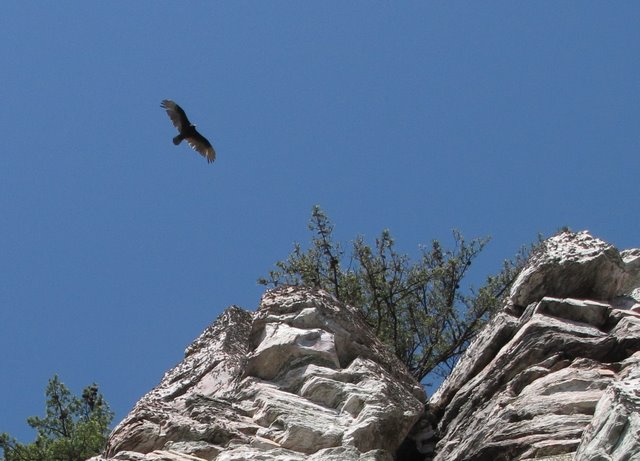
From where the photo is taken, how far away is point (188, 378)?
67.7ft

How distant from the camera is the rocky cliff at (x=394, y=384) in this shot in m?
16.4

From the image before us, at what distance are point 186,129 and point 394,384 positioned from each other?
979 centimetres

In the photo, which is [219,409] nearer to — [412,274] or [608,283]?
[608,283]

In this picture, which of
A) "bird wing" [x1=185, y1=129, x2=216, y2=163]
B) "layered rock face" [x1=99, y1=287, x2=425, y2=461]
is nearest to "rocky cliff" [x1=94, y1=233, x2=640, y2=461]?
"layered rock face" [x1=99, y1=287, x2=425, y2=461]

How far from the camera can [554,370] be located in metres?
17.6

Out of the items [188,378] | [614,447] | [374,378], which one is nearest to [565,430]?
[614,447]

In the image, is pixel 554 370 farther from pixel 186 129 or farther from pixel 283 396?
pixel 186 129

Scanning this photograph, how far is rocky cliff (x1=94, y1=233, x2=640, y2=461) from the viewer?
53.8 feet

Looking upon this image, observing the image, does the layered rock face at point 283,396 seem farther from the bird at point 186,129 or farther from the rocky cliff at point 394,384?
the bird at point 186,129

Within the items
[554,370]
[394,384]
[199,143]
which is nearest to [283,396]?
[394,384]

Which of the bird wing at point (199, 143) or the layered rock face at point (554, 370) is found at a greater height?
the bird wing at point (199, 143)

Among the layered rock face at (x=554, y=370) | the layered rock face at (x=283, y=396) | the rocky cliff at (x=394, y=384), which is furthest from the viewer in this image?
the layered rock face at (x=283, y=396)

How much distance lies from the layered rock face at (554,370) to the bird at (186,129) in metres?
9.26

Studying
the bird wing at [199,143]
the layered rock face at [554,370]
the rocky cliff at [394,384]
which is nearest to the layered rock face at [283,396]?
the rocky cliff at [394,384]
